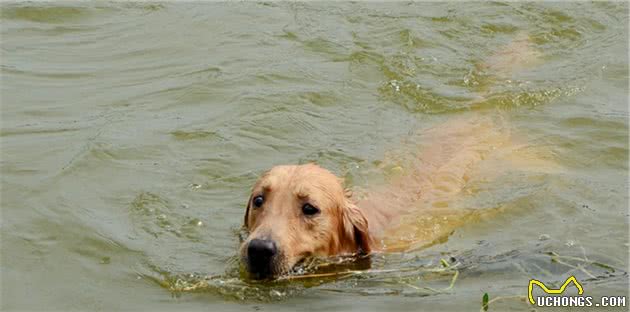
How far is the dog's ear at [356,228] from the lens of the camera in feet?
25.2

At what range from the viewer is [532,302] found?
6.56 metres

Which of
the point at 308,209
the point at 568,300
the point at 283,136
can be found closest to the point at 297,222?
the point at 308,209

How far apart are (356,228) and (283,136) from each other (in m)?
2.66

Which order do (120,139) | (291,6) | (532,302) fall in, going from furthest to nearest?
(291,6), (120,139), (532,302)

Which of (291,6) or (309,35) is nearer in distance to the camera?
(309,35)

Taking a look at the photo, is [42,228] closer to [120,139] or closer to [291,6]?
[120,139]

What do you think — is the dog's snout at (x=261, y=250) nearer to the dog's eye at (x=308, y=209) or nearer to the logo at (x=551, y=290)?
the dog's eye at (x=308, y=209)

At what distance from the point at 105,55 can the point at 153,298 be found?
5931 millimetres

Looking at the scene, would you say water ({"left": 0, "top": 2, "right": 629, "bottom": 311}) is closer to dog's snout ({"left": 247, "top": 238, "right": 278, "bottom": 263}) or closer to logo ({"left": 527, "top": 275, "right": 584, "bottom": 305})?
logo ({"left": 527, "top": 275, "right": 584, "bottom": 305})

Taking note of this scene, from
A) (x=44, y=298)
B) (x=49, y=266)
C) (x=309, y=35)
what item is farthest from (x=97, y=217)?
(x=309, y=35)

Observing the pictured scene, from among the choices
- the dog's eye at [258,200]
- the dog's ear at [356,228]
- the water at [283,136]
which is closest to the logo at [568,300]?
the water at [283,136]

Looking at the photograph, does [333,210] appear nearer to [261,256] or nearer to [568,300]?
[261,256]

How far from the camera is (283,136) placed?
10.2 metres

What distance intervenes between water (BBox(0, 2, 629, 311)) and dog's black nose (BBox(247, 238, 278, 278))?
0.10 meters
